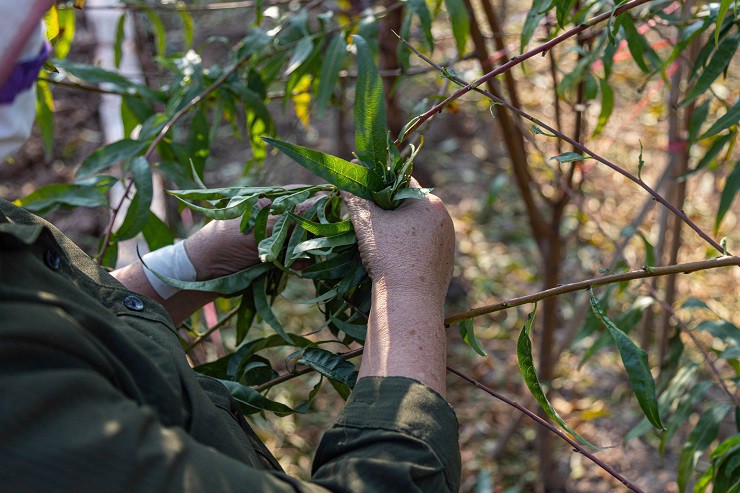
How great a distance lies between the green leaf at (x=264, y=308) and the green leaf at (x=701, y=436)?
643mm

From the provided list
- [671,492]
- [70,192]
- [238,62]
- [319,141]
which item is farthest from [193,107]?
[319,141]

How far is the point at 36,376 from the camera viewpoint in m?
0.58

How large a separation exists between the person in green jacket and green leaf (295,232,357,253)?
0.02 metres

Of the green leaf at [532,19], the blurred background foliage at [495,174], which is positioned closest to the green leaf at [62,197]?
the blurred background foliage at [495,174]

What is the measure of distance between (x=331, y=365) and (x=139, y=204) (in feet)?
1.47

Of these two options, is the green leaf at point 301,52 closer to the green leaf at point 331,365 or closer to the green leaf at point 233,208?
the green leaf at point 233,208

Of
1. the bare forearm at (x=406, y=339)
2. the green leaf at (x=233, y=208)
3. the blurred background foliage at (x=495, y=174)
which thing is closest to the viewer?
the bare forearm at (x=406, y=339)

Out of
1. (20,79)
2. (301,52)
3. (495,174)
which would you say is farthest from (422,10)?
(495,174)

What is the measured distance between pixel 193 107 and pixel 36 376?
2.56 ft

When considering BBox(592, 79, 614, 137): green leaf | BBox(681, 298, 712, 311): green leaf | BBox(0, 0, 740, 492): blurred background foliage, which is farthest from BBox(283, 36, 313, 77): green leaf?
BBox(681, 298, 712, 311): green leaf

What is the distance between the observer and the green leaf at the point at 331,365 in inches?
33.9

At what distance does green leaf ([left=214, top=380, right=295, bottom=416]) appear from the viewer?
0.92 m

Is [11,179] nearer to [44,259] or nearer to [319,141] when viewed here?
[319,141]

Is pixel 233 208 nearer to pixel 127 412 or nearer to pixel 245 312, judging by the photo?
pixel 245 312
